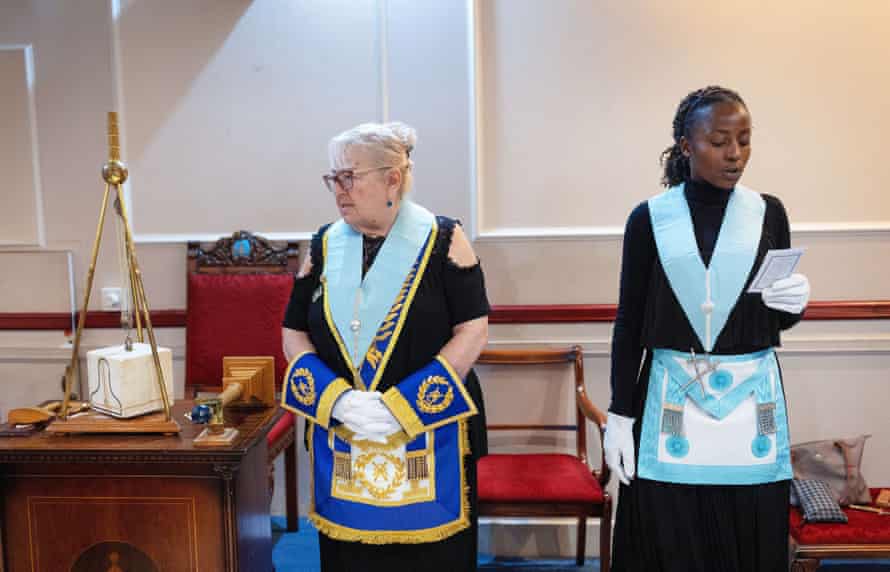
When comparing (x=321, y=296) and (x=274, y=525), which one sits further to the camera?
(x=274, y=525)

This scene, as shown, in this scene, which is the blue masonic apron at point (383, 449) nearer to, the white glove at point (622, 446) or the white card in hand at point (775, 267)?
the white glove at point (622, 446)

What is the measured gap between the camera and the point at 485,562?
10.3 ft

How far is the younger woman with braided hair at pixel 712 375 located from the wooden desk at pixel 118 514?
42.2 inches

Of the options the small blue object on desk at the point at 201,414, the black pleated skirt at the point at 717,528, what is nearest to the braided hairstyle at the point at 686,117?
the black pleated skirt at the point at 717,528

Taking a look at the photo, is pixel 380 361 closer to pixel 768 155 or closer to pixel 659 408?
pixel 659 408

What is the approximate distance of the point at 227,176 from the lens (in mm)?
3209

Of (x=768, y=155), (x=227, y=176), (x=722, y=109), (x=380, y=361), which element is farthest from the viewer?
(x=227, y=176)

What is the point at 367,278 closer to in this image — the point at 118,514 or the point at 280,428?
the point at 118,514

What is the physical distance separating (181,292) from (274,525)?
112 centimetres

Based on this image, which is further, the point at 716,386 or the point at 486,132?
the point at 486,132

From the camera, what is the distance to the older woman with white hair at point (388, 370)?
1863mm

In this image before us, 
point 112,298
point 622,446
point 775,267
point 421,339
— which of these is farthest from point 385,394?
point 112,298

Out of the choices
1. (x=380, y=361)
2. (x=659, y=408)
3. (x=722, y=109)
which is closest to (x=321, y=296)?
(x=380, y=361)

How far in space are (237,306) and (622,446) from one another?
71.5 inches
